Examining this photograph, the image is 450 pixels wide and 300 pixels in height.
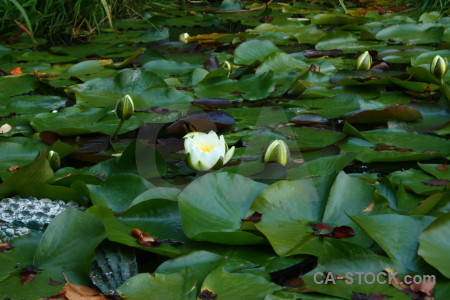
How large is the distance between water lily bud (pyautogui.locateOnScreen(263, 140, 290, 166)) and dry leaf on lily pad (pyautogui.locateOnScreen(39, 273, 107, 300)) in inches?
22.5

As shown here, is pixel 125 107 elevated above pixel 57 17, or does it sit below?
above

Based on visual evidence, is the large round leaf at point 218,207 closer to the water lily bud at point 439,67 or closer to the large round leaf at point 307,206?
the large round leaf at point 307,206

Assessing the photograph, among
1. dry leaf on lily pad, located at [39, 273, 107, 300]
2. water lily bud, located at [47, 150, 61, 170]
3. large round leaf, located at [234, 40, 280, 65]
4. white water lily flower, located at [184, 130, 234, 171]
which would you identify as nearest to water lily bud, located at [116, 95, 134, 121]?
water lily bud, located at [47, 150, 61, 170]

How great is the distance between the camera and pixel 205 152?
1.34 meters

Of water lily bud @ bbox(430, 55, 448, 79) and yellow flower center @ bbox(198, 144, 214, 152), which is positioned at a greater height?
yellow flower center @ bbox(198, 144, 214, 152)

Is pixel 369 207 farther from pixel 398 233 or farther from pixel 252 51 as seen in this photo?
pixel 252 51

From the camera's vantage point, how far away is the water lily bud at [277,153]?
1370 millimetres

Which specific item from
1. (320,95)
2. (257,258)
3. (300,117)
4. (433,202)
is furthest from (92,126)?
(433,202)

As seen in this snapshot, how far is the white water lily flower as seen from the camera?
1.34 m

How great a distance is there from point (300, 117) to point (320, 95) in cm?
30

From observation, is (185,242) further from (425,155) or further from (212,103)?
(212,103)

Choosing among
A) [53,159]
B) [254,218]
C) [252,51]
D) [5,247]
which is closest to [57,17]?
[252,51]

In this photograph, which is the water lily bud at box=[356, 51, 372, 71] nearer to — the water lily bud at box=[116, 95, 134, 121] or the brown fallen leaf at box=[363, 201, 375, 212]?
the water lily bud at box=[116, 95, 134, 121]

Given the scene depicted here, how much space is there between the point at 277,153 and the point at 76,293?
0.61 m
